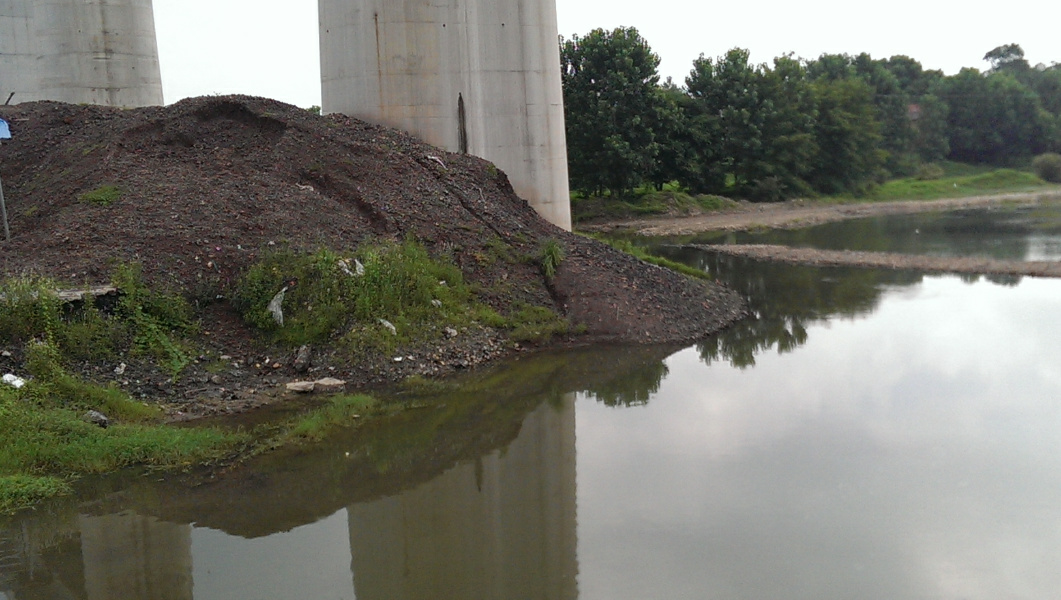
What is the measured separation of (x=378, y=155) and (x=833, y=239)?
730 inches

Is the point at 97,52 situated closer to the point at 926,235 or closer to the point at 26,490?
the point at 26,490

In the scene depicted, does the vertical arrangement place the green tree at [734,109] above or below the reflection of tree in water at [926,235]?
above

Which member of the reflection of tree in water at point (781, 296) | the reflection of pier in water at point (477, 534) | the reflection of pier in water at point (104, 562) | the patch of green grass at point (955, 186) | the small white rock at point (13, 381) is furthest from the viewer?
the patch of green grass at point (955, 186)

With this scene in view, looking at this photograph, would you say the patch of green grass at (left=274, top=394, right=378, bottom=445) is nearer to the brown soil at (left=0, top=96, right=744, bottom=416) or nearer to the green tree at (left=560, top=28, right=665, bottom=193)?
the brown soil at (left=0, top=96, right=744, bottom=416)

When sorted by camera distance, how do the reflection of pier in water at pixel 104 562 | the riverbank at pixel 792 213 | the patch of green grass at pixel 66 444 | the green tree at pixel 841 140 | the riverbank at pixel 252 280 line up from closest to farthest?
the reflection of pier in water at pixel 104 562 < the patch of green grass at pixel 66 444 < the riverbank at pixel 252 280 < the riverbank at pixel 792 213 < the green tree at pixel 841 140

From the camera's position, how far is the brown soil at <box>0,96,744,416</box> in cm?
1289

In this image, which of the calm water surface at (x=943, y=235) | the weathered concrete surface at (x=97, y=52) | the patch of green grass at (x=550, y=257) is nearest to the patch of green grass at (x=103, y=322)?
the patch of green grass at (x=550, y=257)

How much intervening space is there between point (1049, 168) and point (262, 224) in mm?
55491

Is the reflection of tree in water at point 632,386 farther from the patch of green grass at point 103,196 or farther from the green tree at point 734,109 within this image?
the green tree at point 734,109

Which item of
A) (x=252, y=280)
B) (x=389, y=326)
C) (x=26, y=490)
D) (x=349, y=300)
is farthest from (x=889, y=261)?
(x=26, y=490)

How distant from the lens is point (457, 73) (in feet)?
66.2

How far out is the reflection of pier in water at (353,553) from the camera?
7.51 meters

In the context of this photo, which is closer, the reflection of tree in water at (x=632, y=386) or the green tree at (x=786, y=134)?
the reflection of tree in water at (x=632, y=386)

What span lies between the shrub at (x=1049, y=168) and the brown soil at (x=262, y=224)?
46891mm
